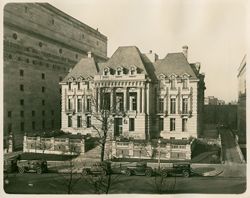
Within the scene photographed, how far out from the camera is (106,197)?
923cm

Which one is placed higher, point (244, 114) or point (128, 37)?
point (128, 37)

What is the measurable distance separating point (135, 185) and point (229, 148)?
27.0ft

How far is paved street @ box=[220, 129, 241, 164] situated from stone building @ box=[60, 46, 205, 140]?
1545mm

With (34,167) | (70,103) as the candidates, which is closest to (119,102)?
(70,103)

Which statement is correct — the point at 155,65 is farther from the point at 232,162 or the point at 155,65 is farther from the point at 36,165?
the point at 36,165

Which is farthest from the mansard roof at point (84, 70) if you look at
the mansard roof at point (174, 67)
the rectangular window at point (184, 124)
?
the rectangular window at point (184, 124)

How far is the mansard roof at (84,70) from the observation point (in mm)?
22250

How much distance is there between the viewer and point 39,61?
70.8 feet

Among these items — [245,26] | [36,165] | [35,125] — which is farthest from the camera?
[35,125]

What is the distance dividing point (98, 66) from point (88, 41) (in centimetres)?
211

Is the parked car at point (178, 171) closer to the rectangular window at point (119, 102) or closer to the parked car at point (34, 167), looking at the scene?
the parked car at point (34, 167)

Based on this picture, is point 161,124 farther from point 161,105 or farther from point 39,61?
point 39,61

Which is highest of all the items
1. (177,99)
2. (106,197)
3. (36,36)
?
(36,36)

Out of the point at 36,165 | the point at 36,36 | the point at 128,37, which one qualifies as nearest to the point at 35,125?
the point at 36,36
